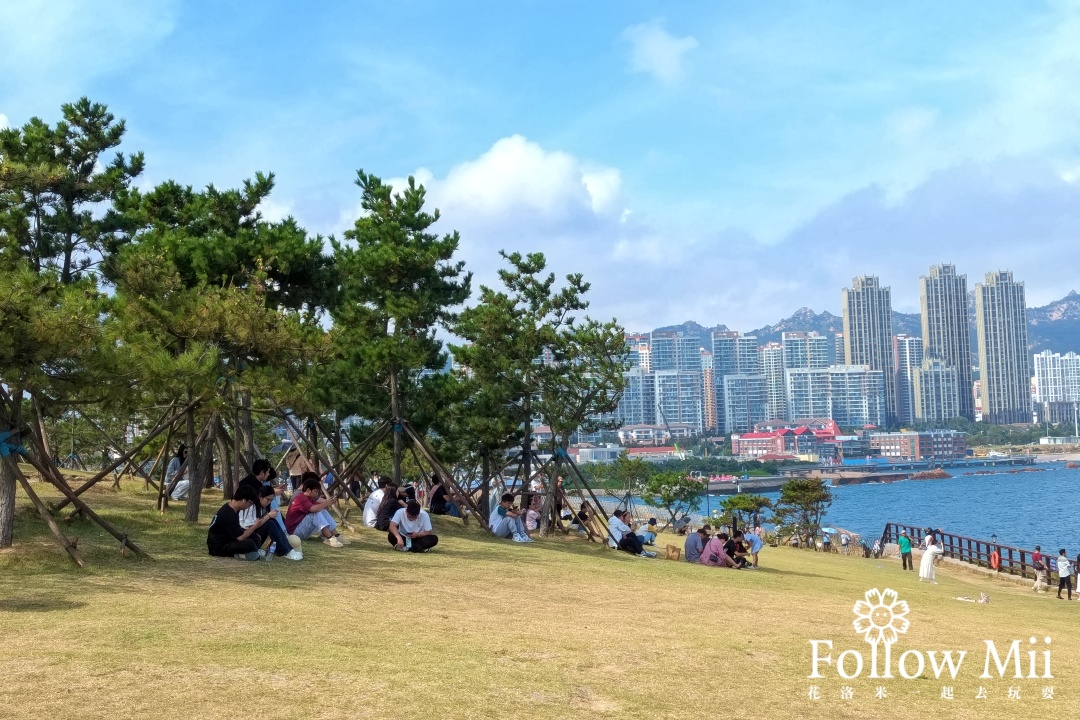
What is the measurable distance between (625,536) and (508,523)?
203 centimetres

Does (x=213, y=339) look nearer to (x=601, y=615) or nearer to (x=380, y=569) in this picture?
(x=380, y=569)

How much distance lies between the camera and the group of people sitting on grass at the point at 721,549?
15.8 m

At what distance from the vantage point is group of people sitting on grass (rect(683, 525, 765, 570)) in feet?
52.0

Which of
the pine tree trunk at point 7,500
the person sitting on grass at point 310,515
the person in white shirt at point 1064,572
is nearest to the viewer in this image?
the pine tree trunk at point 7,500

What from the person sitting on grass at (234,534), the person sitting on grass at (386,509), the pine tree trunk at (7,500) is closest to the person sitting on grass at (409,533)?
the person sitting on grass at (386,509)

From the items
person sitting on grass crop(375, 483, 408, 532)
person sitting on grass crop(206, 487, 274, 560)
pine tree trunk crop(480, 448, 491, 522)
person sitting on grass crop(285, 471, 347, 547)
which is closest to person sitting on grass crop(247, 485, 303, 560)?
person sitting on grass crop(206, 487, 274, 560)

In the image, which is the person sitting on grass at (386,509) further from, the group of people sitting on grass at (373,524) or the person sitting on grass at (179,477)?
the person sitting on grass at (179,477)

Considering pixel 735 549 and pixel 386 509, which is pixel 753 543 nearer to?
pixel 735 549

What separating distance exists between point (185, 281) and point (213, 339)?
256 centimetres

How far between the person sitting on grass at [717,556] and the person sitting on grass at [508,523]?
119 inches

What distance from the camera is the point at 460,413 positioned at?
20.8 m

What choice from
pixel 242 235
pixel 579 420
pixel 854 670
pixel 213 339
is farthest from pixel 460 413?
pixel 854 670

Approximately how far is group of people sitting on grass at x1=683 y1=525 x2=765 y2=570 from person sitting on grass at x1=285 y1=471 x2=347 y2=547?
6.09 meters

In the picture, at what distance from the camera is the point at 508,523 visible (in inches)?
672
